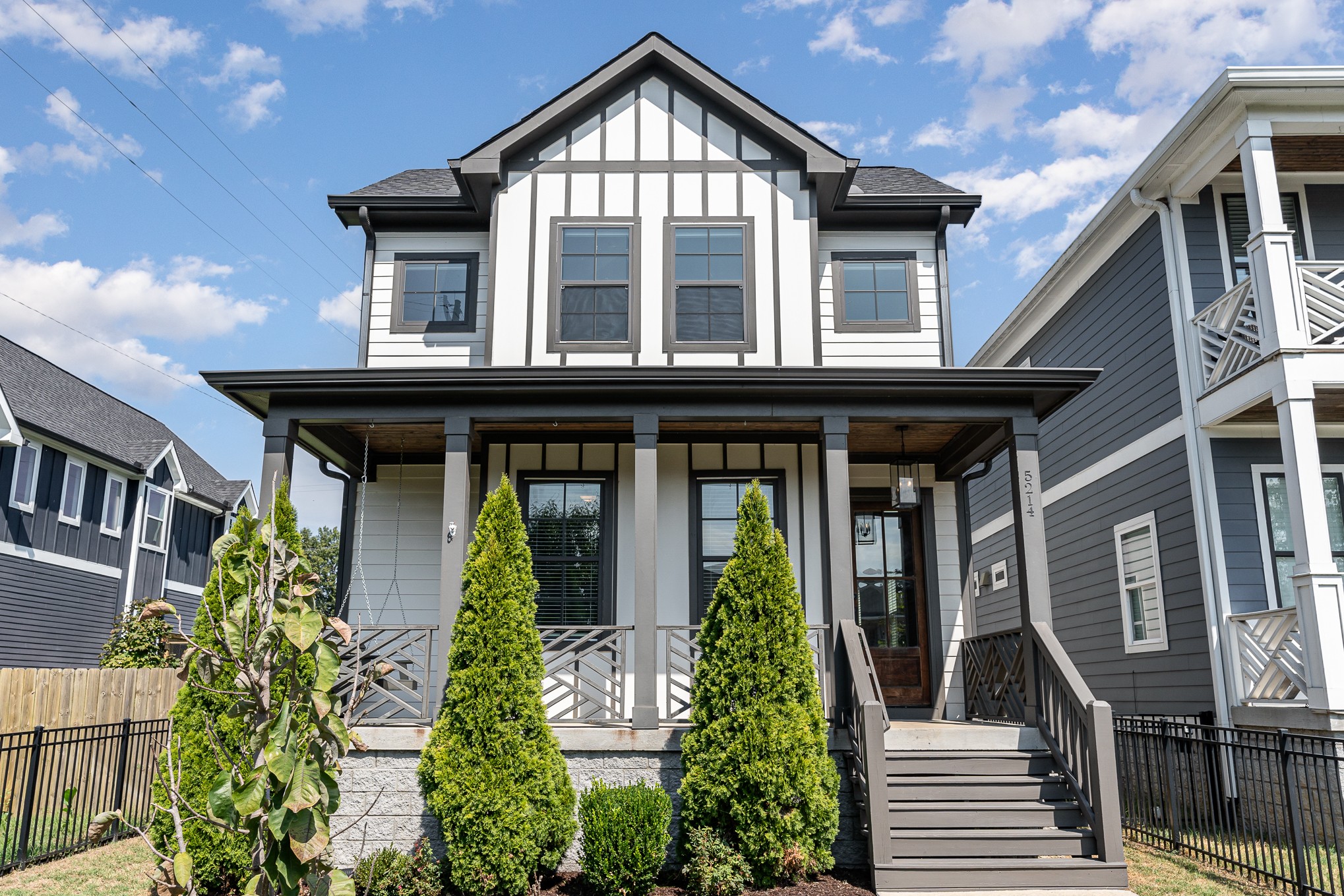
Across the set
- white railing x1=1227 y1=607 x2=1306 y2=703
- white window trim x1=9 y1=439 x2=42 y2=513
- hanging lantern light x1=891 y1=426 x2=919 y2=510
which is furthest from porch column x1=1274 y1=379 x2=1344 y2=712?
white window trim x1=9 y1=439 x2=42 y2=513

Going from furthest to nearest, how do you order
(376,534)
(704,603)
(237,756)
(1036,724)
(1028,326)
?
(1028,326), (376,534), (704,603), (1036,724), (237,756)

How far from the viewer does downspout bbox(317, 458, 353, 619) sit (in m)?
10.9

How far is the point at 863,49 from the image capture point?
45.6ft

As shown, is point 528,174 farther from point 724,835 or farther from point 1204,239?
point 1204,239

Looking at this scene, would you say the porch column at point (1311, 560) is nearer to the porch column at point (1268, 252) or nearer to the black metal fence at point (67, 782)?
the porch column at point (1268, 252)

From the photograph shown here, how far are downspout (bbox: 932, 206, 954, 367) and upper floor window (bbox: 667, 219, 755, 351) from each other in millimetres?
2269

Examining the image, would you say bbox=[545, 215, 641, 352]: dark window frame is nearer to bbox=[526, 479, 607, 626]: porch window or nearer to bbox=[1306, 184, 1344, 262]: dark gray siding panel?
bbox=[526, 479, 607, 626]: porch window

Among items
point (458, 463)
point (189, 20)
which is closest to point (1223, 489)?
point (458, 463)

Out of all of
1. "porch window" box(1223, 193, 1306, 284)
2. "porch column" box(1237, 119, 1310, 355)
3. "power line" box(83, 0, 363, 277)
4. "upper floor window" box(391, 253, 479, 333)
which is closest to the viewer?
"porch column" box(1237, 119, 1310, 355)

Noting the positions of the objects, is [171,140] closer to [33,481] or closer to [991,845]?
[33,481]

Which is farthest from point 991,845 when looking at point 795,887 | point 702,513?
point 702,513

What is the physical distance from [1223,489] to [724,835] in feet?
23.9

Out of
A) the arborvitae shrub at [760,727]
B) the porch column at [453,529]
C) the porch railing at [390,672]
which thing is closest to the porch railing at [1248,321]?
the arborvitae shrub at [760,727]

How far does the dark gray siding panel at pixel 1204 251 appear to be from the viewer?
11422 millimetres
